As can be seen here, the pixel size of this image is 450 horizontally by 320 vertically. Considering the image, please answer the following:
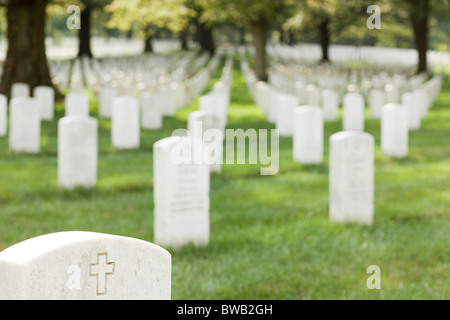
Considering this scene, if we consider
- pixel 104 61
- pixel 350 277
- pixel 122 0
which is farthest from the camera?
pixel 104 61

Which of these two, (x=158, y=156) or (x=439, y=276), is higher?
(x=158, y=156)

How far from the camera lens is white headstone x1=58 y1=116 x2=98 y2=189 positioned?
10016mm

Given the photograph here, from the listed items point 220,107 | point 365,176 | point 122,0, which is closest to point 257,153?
point 220,107

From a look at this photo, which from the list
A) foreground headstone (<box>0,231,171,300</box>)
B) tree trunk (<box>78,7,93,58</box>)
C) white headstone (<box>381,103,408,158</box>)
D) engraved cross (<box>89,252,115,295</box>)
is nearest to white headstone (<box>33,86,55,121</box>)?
white headstone (<box>381,103,408,158</box>)

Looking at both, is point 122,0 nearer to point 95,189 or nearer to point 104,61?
point 104,61

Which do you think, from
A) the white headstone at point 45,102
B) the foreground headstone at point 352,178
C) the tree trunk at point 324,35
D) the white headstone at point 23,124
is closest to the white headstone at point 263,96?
the white headstone at point 45,102

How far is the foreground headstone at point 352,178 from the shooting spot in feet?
27.6

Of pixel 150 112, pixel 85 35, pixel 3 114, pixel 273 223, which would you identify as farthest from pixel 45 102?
pixel 85 35

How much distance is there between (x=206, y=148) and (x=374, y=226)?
2.04m

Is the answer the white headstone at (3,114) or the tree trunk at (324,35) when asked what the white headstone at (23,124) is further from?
the tree trunk at (324,35)

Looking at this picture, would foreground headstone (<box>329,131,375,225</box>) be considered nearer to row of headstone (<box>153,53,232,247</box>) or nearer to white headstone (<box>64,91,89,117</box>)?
row of headstone (<box>153,53,232,247</box>)

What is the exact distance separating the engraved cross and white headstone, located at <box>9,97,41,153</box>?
10.2 m

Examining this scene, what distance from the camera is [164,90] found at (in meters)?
21.0

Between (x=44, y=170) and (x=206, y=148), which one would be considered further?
(x=44, y=170)
